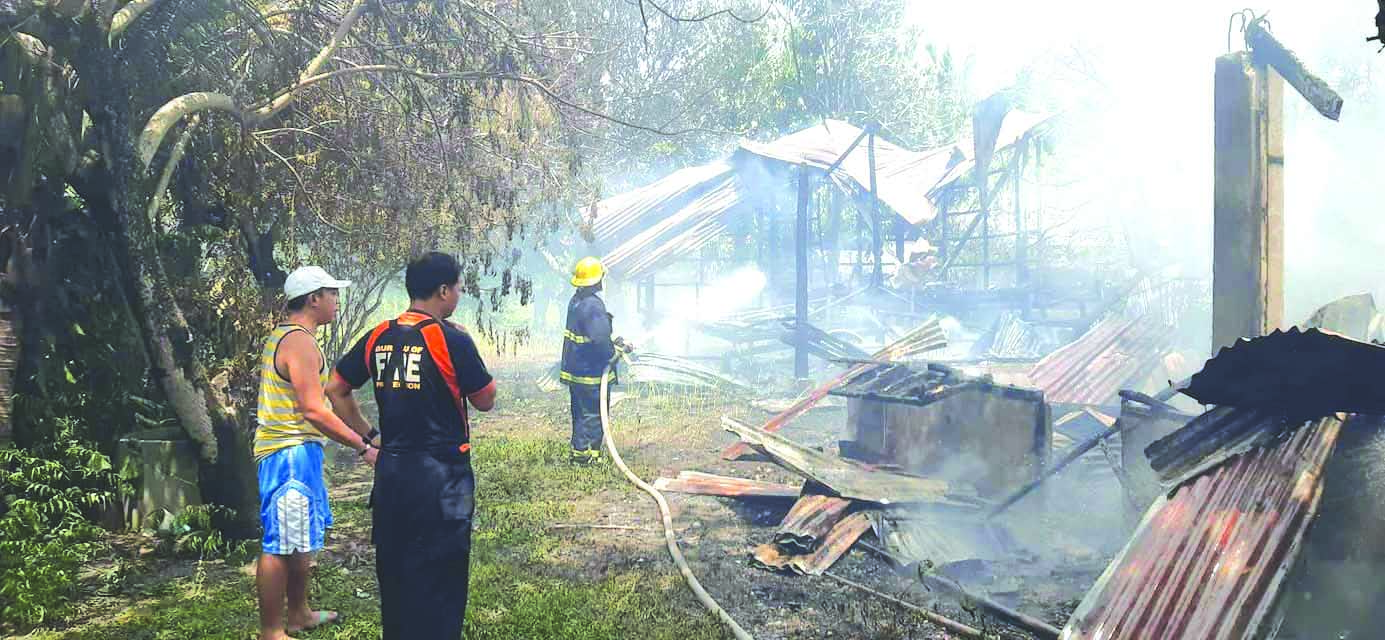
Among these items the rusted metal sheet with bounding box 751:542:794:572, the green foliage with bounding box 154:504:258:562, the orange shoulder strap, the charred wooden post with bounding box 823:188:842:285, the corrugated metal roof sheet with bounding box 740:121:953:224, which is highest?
the corrugated metal roof sheet with bounding box 740:121:953:224

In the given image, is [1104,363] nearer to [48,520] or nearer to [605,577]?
[605,577]

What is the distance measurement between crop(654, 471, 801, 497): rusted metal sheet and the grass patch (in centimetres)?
142

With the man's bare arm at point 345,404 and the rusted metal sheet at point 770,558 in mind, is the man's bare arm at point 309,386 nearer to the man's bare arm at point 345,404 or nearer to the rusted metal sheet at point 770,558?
the man's bare arm at point 345,404

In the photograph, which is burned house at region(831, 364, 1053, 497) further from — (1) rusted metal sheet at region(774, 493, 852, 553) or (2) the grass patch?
(2) the grass patch

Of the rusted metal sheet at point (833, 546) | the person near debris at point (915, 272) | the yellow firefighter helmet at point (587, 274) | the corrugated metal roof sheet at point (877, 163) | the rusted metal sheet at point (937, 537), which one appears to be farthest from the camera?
the person near debris at point (915, 272)

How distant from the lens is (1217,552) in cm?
364

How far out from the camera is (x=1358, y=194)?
61.5 ft

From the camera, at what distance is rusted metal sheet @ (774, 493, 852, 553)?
237 inches

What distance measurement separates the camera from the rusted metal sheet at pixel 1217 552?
335 cm

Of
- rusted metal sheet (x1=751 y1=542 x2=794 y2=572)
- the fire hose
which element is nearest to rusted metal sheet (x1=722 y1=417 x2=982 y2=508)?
rusted metal sheet (x1=751 y1=542 x2=794 y2=572)

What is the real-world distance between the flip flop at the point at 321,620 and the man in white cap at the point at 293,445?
0.19 metres

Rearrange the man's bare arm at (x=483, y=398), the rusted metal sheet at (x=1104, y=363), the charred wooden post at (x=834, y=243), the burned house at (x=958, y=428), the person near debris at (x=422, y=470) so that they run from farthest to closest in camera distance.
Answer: the charred wooden post at (x=834, y=243) → the rusted metal sheet at (x=1104, y=363) → the burned house at (x=958, y=428) → the man's bare arm at (x=483, y=398) → the person near debris at (x=422, y=470)

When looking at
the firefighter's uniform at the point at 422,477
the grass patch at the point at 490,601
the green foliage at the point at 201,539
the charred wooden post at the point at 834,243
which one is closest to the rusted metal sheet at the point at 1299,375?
the grass patch at the point at 490,601

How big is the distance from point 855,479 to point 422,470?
4015mm
